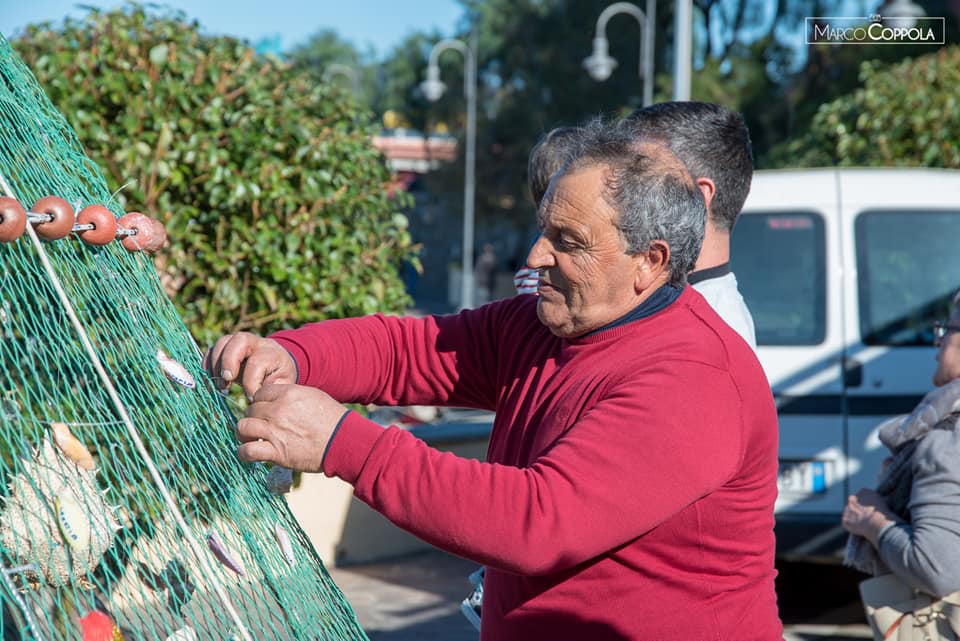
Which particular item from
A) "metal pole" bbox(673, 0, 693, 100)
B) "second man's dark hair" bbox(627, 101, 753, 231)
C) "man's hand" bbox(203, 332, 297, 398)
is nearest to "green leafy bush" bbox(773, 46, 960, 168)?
"metal pole" bbox(673, 0, 693, 100)

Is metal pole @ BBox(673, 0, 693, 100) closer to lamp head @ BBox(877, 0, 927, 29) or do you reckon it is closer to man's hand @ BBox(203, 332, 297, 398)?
lamp head @ BBox(877, 0, 927, 29)

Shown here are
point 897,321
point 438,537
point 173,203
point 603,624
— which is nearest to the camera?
Answer: point 438,537

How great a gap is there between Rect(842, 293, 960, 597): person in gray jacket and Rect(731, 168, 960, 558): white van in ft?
5.66

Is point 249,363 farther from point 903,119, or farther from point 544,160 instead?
point 903,119

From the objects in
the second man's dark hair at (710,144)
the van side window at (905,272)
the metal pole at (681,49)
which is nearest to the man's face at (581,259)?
the second man's dark hair at (710,144)

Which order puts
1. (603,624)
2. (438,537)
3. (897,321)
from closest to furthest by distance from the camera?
1. (438,537)
2. (603,624)
3. (897,321)

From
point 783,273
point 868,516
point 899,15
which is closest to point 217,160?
point 783,273

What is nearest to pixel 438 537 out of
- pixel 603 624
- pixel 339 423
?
pixel 339 423

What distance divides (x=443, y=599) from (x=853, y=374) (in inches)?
88.7

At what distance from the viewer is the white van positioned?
16.2ft

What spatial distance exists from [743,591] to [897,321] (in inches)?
142

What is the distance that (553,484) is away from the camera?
59.8 inches

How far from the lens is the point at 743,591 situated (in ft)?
5.98

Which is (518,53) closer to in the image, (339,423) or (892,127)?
(892,127)
